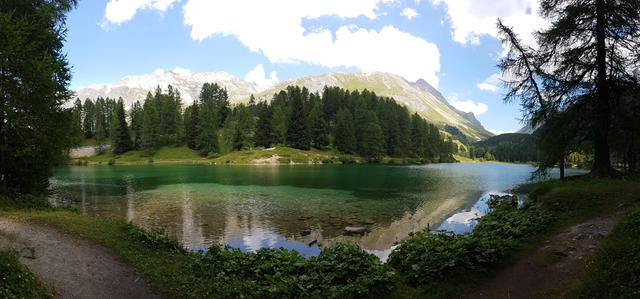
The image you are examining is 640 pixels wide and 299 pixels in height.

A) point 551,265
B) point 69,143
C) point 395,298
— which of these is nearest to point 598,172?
point 551,265

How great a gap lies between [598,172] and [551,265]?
14.0 metres

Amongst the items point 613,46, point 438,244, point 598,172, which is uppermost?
point 613,46

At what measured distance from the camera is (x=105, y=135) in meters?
122

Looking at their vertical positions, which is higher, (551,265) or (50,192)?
(50,192)

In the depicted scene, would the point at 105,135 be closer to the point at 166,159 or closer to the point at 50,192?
the point at 166,159

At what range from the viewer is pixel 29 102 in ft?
50.3

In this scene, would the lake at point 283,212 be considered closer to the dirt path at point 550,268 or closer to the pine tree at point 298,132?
the dirt path at point 550,268

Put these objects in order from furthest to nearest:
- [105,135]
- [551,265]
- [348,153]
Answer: [105,135] < [348,153] < [551,265]

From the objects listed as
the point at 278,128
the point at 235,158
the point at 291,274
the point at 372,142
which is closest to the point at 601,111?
the point at 291,274

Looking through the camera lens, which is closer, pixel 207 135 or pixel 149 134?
pixel 149 134

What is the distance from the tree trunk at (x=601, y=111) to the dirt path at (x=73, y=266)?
24.4 m

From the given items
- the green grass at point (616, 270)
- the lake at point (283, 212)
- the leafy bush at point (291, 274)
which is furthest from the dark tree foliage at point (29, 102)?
the green grass at point (616, 270)

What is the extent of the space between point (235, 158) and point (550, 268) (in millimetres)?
88875

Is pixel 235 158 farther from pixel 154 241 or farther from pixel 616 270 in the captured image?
pixel 616 270
